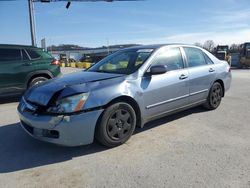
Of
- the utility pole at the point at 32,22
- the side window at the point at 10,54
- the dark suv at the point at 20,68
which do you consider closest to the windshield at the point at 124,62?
the dark suv at the point at 20,68

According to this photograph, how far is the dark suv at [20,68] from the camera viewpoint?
8070 millimetres

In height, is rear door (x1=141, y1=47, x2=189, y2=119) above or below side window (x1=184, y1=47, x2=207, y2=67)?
below

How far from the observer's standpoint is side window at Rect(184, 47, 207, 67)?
572cm

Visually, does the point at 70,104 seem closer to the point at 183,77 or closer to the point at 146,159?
the point at 146,159

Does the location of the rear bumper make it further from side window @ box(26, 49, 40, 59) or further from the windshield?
side window @ box(26, 49, 40, 59)

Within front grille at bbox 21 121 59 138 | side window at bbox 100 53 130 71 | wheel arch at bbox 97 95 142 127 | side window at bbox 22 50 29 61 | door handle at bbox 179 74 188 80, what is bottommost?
front grille at bbox 21 121 59 138

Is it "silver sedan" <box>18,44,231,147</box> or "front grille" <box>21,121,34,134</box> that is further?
"front grille" <box>21,121,34,134</box>

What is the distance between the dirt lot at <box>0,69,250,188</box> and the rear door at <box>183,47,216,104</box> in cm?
68

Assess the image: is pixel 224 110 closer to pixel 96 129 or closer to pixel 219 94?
pixel 219 94

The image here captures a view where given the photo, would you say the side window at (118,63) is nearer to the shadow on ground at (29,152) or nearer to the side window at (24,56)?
the shadow on ground at (29,152)

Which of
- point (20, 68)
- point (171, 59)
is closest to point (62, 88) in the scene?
point (171, 59)

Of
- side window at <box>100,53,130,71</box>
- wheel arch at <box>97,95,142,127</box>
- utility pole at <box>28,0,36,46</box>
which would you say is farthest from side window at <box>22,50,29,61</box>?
utility pole at <box>28,0,36,46</box>

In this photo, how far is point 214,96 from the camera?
642 cm

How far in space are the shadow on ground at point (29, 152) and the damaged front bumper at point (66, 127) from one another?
29cm
